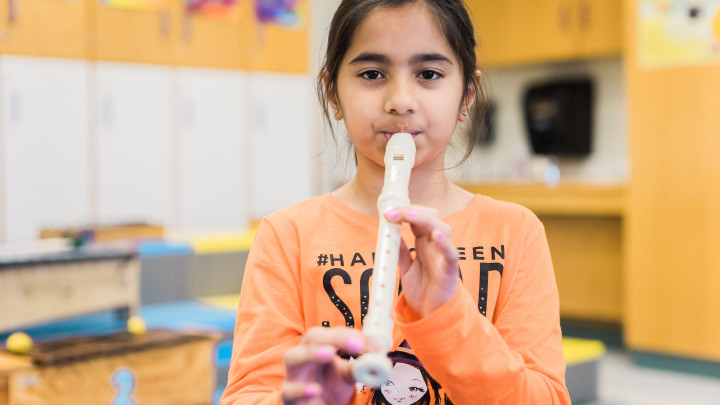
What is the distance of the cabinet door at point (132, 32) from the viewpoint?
14.0 ft

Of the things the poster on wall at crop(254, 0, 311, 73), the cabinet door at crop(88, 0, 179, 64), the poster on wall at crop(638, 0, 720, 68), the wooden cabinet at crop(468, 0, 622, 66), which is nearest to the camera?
the poster on wall at crop(638, 0, 720, 68)

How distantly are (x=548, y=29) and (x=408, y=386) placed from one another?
4.21 meters

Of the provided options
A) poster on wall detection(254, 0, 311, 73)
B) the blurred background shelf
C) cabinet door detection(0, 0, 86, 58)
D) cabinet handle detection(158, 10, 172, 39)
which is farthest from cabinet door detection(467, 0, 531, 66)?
cabinet door detection(0, 0, 86, 58)

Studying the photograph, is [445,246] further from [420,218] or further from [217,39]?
[217,39]

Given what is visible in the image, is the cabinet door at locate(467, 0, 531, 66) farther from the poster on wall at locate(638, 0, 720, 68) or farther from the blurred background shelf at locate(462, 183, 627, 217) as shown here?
the poster on wall at locate(638, 0, 720, 68)

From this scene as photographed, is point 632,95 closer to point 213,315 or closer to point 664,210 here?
point 664,210

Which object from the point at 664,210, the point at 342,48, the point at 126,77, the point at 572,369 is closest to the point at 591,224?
the point at 664,210

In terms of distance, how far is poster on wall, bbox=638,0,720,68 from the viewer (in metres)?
3.39

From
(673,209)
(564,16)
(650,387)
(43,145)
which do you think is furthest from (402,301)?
(564,16)

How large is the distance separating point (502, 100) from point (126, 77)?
249 cm

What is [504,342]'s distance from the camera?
0.73 m

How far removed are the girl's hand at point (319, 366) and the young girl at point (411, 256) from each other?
97mm

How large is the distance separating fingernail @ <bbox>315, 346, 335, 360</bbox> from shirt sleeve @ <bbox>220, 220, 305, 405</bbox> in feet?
0.45

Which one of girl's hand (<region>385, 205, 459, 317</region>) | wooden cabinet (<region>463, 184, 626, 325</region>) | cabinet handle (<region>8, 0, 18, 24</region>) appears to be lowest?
wooden cabinet (<region>463, 184, 626, 325</region>)
